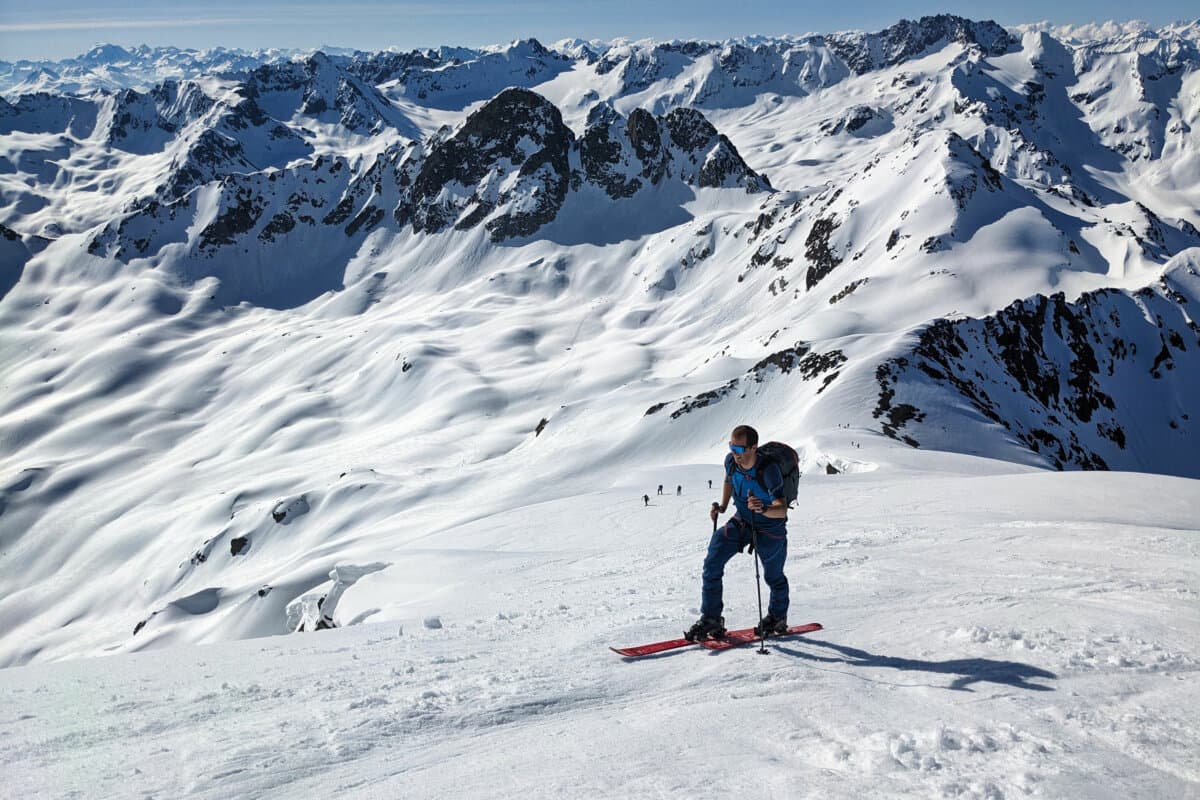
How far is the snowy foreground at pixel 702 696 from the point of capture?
5562 mm

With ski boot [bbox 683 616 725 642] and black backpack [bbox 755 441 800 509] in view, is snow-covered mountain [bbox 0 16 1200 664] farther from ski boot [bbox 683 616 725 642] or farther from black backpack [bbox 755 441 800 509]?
black backpack [bbox 755 441 800 509]

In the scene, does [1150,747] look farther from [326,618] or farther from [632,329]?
[632,329]

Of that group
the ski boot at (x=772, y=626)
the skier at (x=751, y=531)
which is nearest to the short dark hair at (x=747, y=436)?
the skier at (x=751, y=531)

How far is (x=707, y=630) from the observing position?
28.5 feet

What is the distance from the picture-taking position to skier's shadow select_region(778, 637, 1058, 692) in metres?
6.90

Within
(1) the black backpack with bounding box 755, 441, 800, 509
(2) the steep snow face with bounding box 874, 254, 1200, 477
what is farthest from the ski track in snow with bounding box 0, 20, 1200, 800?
(1) the black backpack with bounding box 755, 441, 800, 509

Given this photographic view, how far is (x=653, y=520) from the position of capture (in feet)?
67.2

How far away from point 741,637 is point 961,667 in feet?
7.48

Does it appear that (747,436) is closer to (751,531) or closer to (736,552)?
(751,531)

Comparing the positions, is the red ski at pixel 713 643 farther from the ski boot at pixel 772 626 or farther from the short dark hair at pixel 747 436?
the short dark hair at pixel 747 436

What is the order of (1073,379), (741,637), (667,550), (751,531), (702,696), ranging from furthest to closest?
1. (1073,379)
2. (667,550)
3. (741,637)
4. (751,531)
5. (702,696)

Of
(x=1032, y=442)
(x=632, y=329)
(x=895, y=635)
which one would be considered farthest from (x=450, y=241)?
(x=895, y=635)

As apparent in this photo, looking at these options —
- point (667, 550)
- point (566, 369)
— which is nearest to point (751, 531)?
point (667, 550)

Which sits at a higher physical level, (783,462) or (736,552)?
(783,462)
